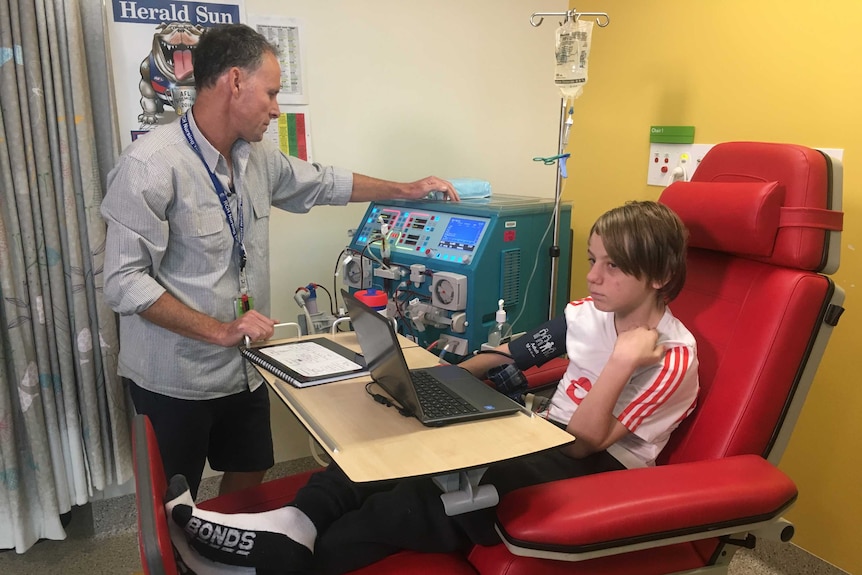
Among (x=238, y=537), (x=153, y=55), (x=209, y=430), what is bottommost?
(x=209, y=430)

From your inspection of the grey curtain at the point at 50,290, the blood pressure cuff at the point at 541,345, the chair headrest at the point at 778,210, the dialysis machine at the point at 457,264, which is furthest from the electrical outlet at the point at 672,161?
the grey curtain at the point at 50,290

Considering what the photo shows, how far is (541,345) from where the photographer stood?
160cm

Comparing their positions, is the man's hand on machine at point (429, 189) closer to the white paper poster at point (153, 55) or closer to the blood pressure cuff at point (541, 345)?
the blood pressure cuff at point (541, 345)

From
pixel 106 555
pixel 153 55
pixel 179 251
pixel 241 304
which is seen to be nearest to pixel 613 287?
pixel 241 304

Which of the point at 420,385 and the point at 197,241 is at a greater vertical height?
the point at 197,241

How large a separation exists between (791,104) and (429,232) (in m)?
1.21

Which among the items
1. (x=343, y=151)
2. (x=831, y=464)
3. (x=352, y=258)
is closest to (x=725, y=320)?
(x=831, y=464)

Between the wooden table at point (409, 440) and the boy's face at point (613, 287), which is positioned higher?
the boy's face at point (613, 287)

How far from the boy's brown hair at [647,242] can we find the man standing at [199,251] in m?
0.86

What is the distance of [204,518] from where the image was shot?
1080mm

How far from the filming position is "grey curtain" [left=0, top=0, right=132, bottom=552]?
72.2 inches

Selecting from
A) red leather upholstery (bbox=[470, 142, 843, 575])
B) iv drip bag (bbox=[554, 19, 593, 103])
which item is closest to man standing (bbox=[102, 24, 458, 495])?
red leather upholstery (bbox=[470, 142, 843, 575])

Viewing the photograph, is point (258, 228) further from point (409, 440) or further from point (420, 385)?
point (409, 440)

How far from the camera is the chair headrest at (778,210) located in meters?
1.31
